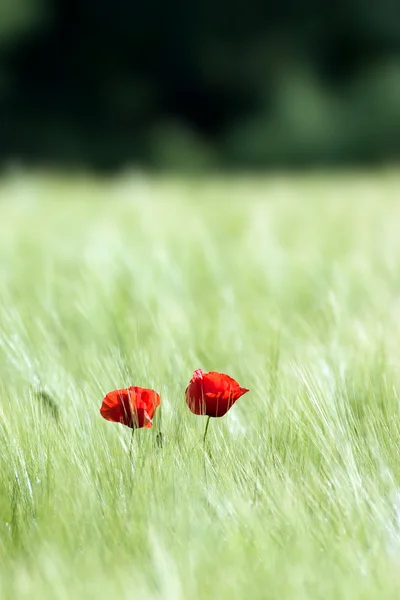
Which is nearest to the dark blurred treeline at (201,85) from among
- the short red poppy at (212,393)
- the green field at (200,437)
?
the green field at (200,437)

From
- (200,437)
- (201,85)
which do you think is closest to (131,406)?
(200,437)

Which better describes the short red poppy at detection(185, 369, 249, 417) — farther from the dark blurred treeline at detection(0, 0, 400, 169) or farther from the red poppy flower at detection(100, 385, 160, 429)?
the dark blurred treeline at detection(0, 0, 400, 169)

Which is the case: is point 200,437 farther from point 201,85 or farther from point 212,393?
point 201,85

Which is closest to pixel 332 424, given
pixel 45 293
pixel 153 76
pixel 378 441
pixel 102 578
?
pixel 378 441

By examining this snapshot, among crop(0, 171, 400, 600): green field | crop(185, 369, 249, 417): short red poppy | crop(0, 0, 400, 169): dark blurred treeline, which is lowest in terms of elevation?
crop(0, 171, 400, 600): green field

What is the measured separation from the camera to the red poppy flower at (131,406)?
2.03 ft

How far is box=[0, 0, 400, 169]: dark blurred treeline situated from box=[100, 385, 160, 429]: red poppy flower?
4.82 meters

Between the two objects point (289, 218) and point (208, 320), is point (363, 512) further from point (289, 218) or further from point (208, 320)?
point (289, 218)

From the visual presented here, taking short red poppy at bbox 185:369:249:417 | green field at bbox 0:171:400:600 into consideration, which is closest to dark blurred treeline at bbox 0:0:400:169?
green field at bbox 0:171:400:600

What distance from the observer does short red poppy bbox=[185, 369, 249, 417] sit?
0.64m

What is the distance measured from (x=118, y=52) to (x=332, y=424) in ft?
17.1

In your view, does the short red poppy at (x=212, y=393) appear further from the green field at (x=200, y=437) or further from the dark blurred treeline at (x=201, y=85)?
the dark blurred treeline at (x=201, y=85)

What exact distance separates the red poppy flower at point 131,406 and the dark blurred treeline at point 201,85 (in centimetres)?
482

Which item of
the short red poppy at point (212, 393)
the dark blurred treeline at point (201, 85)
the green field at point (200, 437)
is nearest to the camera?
the green field at point (200, 437)
